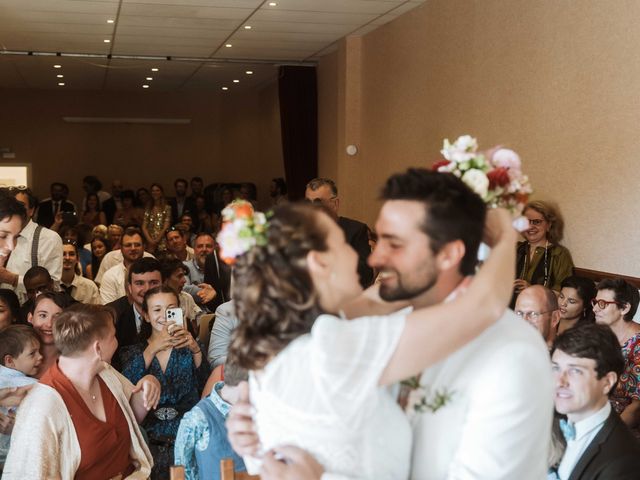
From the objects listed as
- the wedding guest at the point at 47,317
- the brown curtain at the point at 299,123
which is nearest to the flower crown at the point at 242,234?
the wedding guest at the point at 47,317

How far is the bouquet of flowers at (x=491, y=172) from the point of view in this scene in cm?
171

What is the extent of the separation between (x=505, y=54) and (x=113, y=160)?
37.3 feet

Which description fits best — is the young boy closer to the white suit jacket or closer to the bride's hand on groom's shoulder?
the bride's hand on groom's shoulder

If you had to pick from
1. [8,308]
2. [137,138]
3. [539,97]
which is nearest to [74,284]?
[8,308]

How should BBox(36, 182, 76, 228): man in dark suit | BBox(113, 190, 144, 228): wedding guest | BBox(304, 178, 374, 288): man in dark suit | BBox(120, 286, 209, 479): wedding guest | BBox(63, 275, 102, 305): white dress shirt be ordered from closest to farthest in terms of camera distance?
BBox(120, 286, 209, 479): wedding guest < BBox(304, 178, 374, 288): man in dark suit < BBox(63, 275, 102, 305): white dress shirt < BBox(36, 182, 76, 228): man in dark suit < BBox(113, 190, 144, 228): wedding guest

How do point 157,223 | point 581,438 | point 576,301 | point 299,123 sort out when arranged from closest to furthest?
point 581,438, point 576,301, point 157,223, point 299,123

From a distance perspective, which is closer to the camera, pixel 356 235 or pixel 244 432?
pixel 244 432

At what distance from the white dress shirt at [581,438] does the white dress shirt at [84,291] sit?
4.16 m

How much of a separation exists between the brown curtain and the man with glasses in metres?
7.44

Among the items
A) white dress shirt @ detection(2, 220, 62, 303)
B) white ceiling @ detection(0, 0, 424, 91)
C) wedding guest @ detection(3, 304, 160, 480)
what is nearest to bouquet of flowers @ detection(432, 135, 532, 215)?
wedding guest @ detection(3, 304, 160, 480)

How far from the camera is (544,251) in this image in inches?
236

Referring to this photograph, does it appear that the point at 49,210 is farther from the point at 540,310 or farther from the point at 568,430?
the point at 568,430

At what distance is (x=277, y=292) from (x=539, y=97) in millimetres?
5189

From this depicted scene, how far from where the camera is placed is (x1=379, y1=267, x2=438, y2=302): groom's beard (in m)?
1.54
